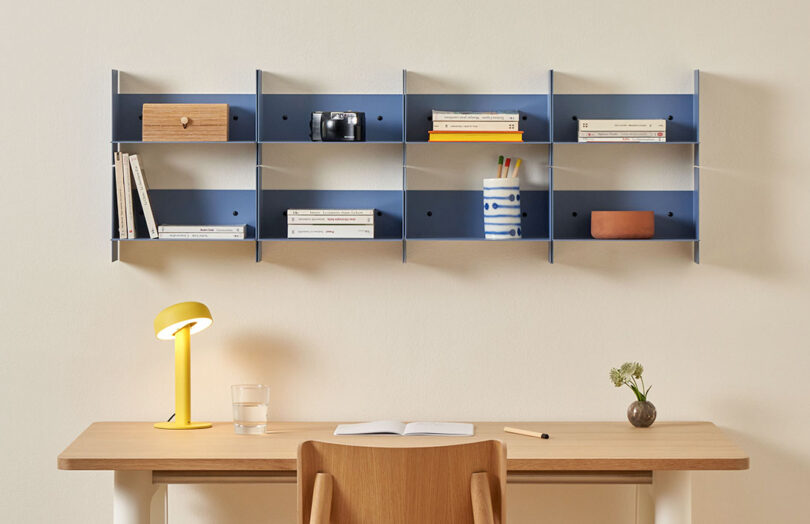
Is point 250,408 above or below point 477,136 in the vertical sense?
below

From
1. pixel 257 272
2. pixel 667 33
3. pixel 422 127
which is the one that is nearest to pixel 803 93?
pixel 667 33

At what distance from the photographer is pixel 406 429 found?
8.02 ft

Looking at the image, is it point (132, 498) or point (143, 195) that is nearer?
point (132, 498)

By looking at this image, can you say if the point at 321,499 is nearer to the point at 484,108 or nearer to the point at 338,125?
the point at 338,125

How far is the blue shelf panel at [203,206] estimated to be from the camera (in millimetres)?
2645

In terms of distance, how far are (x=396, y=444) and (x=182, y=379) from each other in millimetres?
693

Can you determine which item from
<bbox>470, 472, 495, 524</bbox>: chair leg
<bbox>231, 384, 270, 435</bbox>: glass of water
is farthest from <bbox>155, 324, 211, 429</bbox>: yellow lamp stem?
<bbox>470, 472, 495, 524</bbox>: chair leg

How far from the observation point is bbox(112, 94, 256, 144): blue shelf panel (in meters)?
2.65

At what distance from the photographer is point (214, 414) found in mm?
2668

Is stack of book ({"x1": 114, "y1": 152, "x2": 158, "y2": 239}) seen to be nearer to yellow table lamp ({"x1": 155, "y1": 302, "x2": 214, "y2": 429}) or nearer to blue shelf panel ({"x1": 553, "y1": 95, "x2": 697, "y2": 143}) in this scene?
yellow table lamp ({"x1": 155, "y1": 302, "x2": 214, "y2": 429})

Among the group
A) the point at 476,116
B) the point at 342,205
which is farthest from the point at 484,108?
the point at 342,205

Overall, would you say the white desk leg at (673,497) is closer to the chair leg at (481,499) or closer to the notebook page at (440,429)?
the notebook page at (440,429)

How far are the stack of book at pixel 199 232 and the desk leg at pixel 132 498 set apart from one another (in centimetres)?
68

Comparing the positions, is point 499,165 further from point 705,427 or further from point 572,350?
point 705,427
